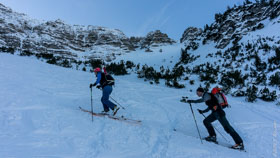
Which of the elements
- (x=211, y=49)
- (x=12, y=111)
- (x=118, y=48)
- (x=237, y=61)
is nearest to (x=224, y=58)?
(x=237, y=61)

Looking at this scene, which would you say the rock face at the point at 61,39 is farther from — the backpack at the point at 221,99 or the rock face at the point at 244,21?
the backpack at the point at 221,99

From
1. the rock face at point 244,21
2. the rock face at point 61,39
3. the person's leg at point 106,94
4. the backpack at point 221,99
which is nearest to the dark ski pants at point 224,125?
the backpack at point 221,99

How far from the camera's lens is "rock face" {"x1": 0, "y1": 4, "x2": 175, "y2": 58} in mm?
29094

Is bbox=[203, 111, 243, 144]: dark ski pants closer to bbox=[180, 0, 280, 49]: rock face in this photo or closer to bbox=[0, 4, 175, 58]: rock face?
bbox=[180, 0, 280, 49]: rock face

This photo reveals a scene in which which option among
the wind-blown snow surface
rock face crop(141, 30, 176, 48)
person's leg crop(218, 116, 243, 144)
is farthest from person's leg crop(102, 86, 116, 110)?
rock face crop(141, 30, 176, 48)

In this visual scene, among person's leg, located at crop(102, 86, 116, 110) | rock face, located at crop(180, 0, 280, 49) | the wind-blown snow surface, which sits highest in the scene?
rock face, located at crop(180, 0, 280, 49)

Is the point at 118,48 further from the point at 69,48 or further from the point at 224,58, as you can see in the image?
the point at 224,58

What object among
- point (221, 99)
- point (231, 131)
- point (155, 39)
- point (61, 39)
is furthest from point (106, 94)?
point (155, 39)

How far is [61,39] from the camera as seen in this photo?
118 ft

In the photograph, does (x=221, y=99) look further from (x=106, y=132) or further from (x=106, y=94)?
(x=106, y=94)

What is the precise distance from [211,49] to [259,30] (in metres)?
6.06

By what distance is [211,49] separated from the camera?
2111 cm

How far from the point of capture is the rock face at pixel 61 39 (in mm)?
29094

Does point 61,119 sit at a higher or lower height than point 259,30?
lower
